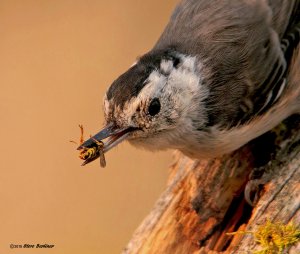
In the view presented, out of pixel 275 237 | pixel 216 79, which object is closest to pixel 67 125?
pixel 216 79

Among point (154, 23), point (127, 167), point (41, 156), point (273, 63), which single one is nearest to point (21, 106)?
point (41, 156)

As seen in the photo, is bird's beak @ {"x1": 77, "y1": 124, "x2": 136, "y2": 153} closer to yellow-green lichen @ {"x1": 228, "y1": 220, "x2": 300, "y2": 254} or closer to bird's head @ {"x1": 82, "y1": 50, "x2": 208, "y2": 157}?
bird's head @ {"x1": 82, "y1": 50, "x2": 208, "y2": 157}

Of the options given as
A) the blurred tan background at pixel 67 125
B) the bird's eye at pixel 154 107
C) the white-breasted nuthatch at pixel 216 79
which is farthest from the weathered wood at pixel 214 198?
the blurred tan background at pixel 67 125

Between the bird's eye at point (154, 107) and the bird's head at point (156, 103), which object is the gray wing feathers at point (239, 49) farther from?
the bird's eye at point (154, 107)

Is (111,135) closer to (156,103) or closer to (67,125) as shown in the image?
(156,103)

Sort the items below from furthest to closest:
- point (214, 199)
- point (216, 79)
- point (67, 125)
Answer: point (67, 125), point (214, 199), point (216, 79)

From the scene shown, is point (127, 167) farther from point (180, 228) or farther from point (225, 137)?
point (225, 137)

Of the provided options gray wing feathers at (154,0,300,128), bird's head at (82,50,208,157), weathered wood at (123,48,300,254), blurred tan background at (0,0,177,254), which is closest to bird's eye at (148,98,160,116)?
bird's head at (82,50,208,157)
